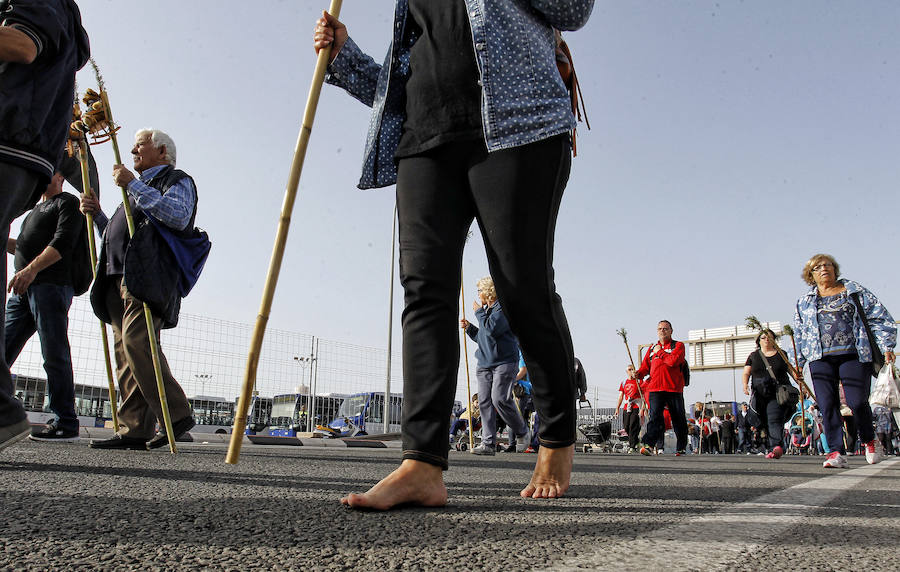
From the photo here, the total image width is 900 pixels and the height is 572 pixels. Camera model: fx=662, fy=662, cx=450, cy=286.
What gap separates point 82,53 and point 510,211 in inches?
83.1

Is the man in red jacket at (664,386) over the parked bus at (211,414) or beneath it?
over

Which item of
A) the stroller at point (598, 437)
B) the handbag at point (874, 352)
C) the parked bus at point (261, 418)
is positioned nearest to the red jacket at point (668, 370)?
the handbag at point (874, 352)

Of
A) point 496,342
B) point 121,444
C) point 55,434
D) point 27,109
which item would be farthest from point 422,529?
point 496,342

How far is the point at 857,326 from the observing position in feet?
19.4

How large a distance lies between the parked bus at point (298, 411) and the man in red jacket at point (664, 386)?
47.1ft

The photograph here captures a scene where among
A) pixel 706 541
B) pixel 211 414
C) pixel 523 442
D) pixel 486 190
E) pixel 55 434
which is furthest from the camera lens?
pixel 211 414

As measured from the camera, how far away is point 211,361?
1501cm

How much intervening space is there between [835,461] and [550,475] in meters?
4.76

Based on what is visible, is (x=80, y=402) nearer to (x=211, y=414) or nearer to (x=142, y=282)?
(x=211, y=414)

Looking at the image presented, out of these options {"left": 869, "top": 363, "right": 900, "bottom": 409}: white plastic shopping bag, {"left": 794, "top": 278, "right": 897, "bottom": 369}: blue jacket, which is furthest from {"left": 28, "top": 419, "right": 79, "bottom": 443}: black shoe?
{"left": 869, "top": 363, "right": 900, "bottom": 409}: white plastic shopping bag

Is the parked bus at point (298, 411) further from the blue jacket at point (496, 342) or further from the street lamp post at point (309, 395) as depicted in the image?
the blue jacket at point (496, 342)

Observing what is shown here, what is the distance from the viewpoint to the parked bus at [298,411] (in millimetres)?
22064

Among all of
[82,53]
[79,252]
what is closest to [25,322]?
[79,252]

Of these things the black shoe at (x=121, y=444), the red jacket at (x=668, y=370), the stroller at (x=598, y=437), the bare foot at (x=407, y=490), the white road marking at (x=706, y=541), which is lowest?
the stroller at (x=598, y=437)
